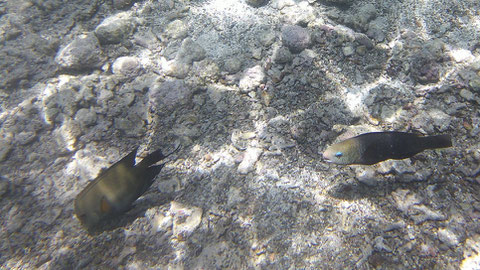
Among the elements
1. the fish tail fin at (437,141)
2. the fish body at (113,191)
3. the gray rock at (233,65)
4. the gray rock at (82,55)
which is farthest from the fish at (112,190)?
the fish tail fin at (437,141)

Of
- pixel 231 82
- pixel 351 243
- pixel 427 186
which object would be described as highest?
pixel 231 82

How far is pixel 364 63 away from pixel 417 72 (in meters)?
0.48

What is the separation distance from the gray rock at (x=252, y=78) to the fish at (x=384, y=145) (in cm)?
123

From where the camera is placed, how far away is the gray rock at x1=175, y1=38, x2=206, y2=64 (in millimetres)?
2812

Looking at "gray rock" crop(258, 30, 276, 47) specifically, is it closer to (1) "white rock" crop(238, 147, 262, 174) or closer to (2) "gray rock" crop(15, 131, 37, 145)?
(1) "white rock" crop(238, 147, 262, 174)

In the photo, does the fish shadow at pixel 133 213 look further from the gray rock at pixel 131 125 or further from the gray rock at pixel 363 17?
the gray rock at pixel 363 17

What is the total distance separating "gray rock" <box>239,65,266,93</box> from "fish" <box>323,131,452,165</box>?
1234mm

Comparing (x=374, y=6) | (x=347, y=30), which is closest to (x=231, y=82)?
(x=347, y=30)

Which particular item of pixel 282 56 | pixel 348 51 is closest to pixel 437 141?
pixel 348 51

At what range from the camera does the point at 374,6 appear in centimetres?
276

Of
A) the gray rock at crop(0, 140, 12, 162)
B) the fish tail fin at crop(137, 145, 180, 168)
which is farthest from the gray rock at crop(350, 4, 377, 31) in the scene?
the gray rock at crop(0, 140, 12, 162)

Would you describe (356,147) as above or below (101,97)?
above

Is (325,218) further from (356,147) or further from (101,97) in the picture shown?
(101,97)

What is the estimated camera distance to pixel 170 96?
261 cm
